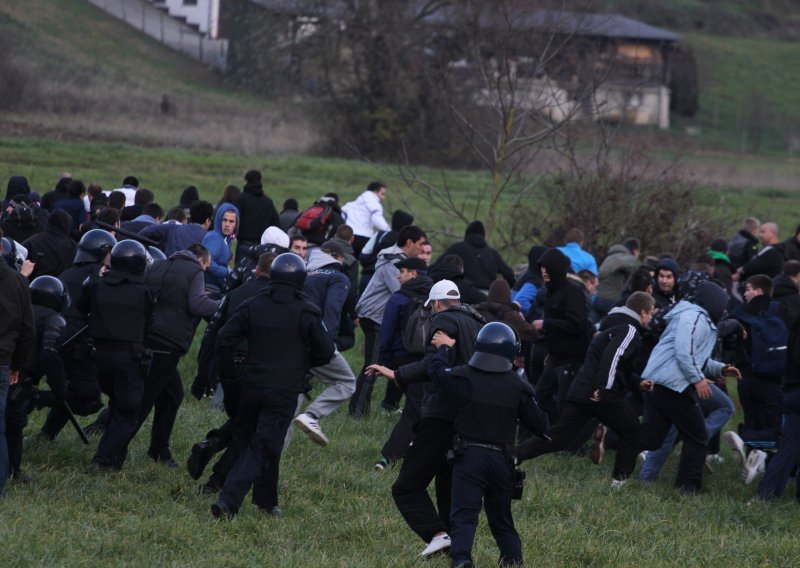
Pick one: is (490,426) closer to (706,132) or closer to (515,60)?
(515,60)

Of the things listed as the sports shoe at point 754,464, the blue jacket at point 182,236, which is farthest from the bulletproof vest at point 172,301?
the sports shoe at point 754,464

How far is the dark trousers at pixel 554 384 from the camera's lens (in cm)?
1197

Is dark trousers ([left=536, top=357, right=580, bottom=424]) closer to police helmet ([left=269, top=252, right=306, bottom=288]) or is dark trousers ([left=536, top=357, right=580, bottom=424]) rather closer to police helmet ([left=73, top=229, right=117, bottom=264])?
police helmet ([left=269, top=252, right=306, bottom=288])

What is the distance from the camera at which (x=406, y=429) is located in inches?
437

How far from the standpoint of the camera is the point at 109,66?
58.0 metres

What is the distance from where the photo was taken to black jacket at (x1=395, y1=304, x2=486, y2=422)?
8.10 meters

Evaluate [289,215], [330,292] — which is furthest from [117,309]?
[289,215]

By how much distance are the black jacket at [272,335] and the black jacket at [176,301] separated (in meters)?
1.40

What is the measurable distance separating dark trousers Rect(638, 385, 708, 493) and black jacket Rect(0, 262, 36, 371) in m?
5.56

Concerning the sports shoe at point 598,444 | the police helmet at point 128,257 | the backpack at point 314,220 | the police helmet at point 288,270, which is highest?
→ the police helmet at point 288,270

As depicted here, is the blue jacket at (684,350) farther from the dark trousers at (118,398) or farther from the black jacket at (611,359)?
the dark trousers at (118,398)

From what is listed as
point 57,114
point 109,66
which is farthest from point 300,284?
point 109,66

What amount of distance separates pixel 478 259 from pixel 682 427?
3.87 metres

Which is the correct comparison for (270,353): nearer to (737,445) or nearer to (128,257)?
(128,257)
